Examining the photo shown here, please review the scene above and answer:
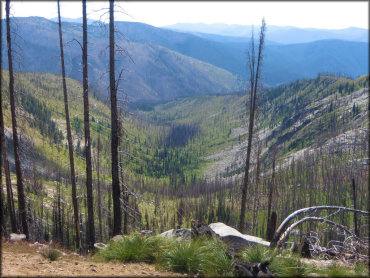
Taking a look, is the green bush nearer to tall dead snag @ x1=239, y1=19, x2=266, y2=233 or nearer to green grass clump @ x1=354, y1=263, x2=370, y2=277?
green grass clump @ x1=354, y1=263, x2=370, y2=277

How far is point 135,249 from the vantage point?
10422 mm

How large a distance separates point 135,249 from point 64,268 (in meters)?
2.42

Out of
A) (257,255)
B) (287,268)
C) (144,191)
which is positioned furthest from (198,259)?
(144,191)

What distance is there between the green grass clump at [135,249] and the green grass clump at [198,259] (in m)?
0.71

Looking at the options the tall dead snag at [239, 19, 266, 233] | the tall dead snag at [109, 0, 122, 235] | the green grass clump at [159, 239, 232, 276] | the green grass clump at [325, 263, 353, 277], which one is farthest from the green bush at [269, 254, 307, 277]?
the tall dead snag at [239, 19, 266, 233]

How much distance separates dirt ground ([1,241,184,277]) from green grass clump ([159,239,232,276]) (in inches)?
13.9

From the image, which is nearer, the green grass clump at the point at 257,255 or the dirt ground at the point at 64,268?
the dirt ground at the point at 64,268

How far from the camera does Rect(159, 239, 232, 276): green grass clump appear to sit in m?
8.68

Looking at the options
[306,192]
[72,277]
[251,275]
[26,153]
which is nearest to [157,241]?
[72,277]

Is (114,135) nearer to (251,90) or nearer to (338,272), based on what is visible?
(251,90)

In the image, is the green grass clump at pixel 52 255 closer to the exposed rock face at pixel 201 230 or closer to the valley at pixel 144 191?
the valley at pixel 144 191

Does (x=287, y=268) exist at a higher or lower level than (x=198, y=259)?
higher

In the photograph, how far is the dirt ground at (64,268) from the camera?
8545 millimetres

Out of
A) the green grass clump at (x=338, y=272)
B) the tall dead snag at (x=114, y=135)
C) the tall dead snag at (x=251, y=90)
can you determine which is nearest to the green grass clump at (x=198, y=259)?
the green grass clump at (x=338, y=272)
